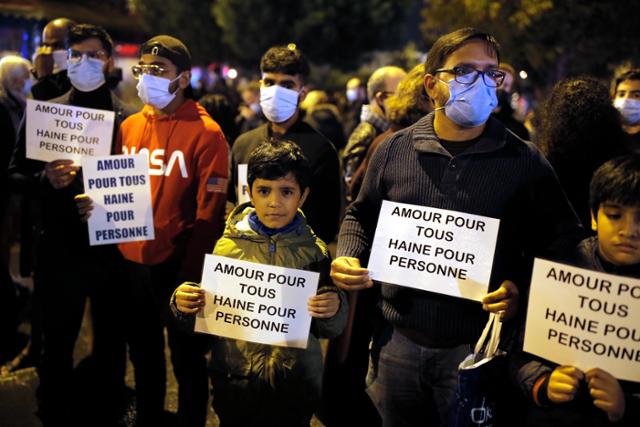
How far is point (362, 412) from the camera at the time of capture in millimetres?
4816

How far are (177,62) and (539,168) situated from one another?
241 centimetres

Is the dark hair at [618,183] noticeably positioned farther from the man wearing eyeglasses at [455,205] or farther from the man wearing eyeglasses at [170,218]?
the man wearing eyeglasses at [170,218]

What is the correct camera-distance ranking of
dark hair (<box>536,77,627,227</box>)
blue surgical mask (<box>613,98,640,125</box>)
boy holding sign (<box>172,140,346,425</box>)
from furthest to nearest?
1. blue surgical mask (<box>613,98,640,125</box>)
2. dark hair (<box>536,77,627,227</box>)
3. boy holding sign (<box>172,140,346,425</box>)

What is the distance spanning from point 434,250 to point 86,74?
2714mm

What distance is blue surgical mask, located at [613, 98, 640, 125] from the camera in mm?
4840

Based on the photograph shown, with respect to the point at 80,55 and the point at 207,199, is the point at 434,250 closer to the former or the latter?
the point at 207,199

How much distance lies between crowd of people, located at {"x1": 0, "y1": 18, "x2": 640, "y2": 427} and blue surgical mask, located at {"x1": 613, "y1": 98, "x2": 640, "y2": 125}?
0.01 m

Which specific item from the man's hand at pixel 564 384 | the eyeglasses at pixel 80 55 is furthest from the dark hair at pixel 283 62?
the man's hand at pixel 564 384

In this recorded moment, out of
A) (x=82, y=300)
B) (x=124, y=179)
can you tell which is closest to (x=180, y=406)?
(x=82, y=300)

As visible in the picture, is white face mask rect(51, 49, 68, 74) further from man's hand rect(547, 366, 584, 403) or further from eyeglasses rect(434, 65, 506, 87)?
man's hand rect(547, 366, 584, 403)

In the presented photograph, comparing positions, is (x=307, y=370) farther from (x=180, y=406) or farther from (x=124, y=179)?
(x=124, y=179)

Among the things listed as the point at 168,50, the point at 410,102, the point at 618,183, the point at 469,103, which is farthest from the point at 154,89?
the point at 618,183

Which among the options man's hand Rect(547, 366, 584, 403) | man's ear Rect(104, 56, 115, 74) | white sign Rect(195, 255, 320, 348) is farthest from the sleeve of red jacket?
man's hand Rect(547, 366, 584, 403)

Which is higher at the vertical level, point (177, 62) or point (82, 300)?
point (177, 62)
